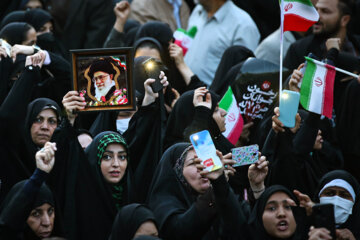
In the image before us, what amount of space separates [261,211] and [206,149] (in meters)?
0.92

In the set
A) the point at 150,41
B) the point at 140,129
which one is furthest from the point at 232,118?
the point at 150,41

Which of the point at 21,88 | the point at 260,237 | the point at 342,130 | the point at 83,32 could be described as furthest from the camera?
the point at 83,32

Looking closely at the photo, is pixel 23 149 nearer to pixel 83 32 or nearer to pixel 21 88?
pixel 21 88

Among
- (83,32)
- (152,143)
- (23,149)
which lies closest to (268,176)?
(152,143)

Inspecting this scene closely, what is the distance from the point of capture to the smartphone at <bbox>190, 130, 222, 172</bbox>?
5871 millimetres

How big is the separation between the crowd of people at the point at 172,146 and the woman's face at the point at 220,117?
0.04 feet

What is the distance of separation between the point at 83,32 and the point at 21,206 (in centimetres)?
461

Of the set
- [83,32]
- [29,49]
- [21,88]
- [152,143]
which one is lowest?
[152,143]

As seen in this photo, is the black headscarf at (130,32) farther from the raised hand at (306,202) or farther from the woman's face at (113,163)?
the raised hand at (306,202)

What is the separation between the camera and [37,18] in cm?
935

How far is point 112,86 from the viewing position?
7109 millimetres

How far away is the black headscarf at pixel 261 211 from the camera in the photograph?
6488 mm

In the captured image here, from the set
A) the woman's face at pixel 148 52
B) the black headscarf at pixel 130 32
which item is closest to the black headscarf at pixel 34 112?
the woman's face at pixel 148 52

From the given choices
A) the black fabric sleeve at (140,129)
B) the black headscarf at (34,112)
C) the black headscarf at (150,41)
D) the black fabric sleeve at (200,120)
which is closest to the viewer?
the black fabric sleeve at (200,120)
